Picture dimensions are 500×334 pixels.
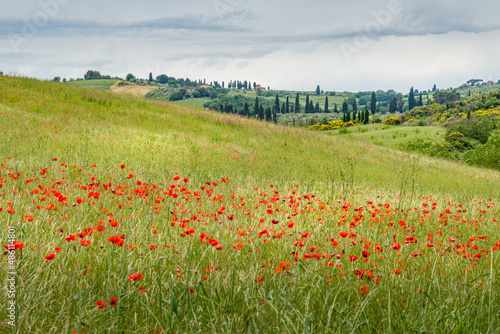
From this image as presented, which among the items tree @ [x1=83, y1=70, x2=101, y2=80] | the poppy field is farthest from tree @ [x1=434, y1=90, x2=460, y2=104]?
tree @ [x1=83, y1=70, x2=101, y2=80]

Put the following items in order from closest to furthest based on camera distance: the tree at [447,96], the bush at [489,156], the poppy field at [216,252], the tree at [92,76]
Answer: the poppy field at [216,252] < the bush at [489,156] < the tree at [447,96] < the tree at [92,76]

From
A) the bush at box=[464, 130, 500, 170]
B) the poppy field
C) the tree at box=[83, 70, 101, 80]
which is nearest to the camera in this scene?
the poppy field

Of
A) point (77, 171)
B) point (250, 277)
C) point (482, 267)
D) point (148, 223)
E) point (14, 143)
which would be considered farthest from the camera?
point (14, 143)

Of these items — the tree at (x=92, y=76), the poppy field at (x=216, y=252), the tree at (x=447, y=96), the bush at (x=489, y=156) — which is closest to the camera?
the poppy field at (x=216, y=252)

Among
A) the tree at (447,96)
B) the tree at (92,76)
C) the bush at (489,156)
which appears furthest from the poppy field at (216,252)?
the tree at (92,76)

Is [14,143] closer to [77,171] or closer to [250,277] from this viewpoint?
[77,171]

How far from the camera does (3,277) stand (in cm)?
240

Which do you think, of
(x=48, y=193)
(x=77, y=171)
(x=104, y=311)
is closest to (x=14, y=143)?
(x=77, y=171)

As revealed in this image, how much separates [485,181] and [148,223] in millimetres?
20523

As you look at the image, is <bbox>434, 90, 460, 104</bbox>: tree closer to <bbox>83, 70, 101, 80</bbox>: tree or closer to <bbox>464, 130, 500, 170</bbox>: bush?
<bbox>464, 130, 500, 170</bbox>: bush

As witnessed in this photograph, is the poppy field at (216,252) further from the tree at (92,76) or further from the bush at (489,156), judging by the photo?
→ the tree at (92,76)

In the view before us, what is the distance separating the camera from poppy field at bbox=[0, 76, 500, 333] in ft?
6.96

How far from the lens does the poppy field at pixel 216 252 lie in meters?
2.12

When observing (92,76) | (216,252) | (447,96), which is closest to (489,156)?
(216,252)
